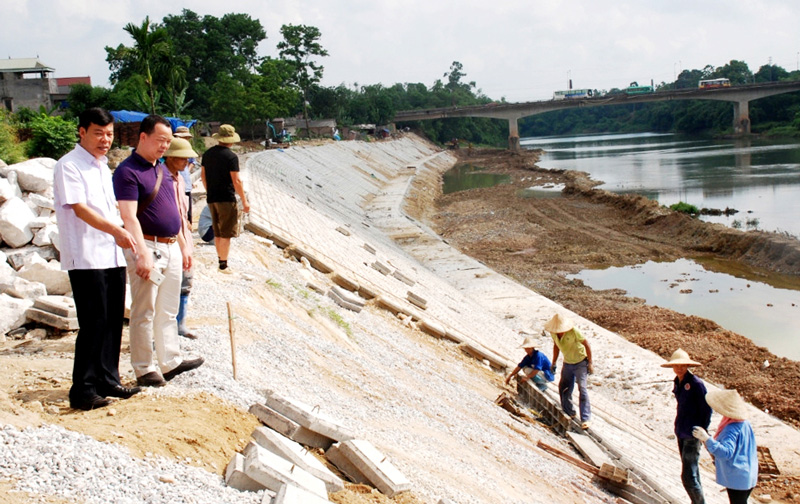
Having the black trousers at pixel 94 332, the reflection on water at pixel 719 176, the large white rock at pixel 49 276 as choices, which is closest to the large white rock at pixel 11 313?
the large white rock at pixel 49 276

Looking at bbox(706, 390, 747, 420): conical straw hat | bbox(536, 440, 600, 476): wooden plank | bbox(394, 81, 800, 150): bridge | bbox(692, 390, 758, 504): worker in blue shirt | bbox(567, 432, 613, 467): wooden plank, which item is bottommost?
bbox(567, 432, 613, 467): wooden plank

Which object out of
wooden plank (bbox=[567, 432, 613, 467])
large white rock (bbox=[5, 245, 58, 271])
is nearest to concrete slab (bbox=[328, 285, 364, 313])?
wooden plank (bbox=[567, 432, 613, 467])

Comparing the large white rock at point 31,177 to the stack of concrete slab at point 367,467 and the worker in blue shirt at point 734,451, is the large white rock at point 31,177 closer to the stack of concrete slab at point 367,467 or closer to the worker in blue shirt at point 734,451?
the stack of concrete slab at point 367,467

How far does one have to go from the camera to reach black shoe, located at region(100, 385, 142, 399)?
499 cm

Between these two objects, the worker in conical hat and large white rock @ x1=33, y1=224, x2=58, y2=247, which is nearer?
the worker in conical hat

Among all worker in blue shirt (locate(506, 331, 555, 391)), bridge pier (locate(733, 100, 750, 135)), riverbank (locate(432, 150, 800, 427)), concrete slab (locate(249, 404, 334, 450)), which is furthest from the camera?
bridge pier (locate(733, 100, 750, 135))

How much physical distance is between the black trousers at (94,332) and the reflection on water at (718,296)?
13446mm

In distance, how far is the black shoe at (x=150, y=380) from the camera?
5.32m

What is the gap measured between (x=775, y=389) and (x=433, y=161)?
→ 215 feet

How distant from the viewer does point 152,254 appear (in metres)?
5.30

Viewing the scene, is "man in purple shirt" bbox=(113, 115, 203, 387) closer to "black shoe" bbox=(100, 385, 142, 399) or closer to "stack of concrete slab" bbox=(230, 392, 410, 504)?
"black shoe" bbox=(100, 385, 142, 399)

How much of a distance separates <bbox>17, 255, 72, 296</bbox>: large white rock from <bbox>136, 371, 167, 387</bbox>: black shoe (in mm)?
3061

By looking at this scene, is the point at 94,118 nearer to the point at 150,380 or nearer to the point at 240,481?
the point at 150,380

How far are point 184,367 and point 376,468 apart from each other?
1726 millimetres
